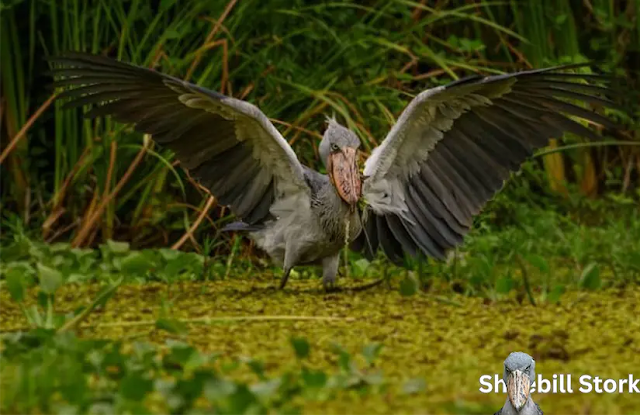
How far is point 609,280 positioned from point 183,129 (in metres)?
1.46

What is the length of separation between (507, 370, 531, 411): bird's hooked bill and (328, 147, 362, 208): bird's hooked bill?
5.24ft

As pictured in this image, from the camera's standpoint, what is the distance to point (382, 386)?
7.26 feet

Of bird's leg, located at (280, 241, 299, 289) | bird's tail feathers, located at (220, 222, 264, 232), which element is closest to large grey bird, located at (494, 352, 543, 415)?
bird's leg, located at (280, 241, 299, 289)

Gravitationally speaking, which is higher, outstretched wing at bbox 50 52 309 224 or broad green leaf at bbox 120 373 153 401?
outstretched wing at bbox 50 52 309 224

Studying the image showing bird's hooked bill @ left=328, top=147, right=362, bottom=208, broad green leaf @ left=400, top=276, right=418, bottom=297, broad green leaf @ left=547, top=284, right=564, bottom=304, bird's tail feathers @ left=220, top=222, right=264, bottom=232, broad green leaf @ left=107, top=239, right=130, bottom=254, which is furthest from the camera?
broad green leaf @ left=107, top=239, right=130, bottom=254

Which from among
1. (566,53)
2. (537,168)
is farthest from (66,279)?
(566,53)

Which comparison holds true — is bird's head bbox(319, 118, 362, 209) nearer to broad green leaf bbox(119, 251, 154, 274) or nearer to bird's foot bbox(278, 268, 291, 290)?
bird's foot bbox(278, 268, 291, 290)

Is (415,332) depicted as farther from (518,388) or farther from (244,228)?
(244,228)

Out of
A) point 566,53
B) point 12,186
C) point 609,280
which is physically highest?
point 566,53

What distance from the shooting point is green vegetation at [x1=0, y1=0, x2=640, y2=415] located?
223 cm

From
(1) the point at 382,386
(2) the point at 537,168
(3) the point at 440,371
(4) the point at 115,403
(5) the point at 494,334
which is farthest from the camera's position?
(2) the point at 537,168

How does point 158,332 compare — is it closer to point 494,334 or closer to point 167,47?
point 494,334

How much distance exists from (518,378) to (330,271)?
70.8 inches

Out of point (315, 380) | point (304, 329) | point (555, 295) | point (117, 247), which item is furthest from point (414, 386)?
point (117, 247)
